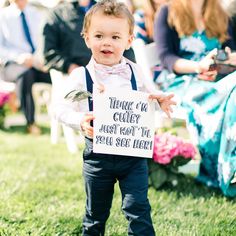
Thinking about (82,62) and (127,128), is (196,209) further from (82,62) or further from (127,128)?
(82,62)

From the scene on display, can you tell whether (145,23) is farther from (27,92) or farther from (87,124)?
(87,124)

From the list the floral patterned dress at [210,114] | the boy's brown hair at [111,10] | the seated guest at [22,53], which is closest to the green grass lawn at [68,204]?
the floral patterned dress at [210,114]

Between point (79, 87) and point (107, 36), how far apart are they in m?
0.27

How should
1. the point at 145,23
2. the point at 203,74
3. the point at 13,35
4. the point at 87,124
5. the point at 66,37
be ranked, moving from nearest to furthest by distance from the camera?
the point at 87,124 → the point at 203,74 → the point at 145,23 → the point at 66,37 → the point at 13,35

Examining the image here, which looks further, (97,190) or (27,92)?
(27,92)

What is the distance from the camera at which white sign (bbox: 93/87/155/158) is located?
8.18ft

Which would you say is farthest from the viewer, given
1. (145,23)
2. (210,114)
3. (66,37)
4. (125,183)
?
(66,37)

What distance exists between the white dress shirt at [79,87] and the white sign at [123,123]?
6 cm

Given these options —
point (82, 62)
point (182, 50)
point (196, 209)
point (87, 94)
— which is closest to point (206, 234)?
point (196, 209)

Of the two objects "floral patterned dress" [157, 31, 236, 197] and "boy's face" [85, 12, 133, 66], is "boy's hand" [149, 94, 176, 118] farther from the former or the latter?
"floral patterned dress" [157, 31, 236, 197]

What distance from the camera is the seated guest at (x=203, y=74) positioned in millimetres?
3527

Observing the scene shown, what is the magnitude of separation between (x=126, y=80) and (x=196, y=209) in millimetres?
1291

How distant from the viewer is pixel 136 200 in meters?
2.54

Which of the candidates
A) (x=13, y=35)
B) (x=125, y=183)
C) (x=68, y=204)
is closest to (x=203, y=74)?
(x=68, y=204)
